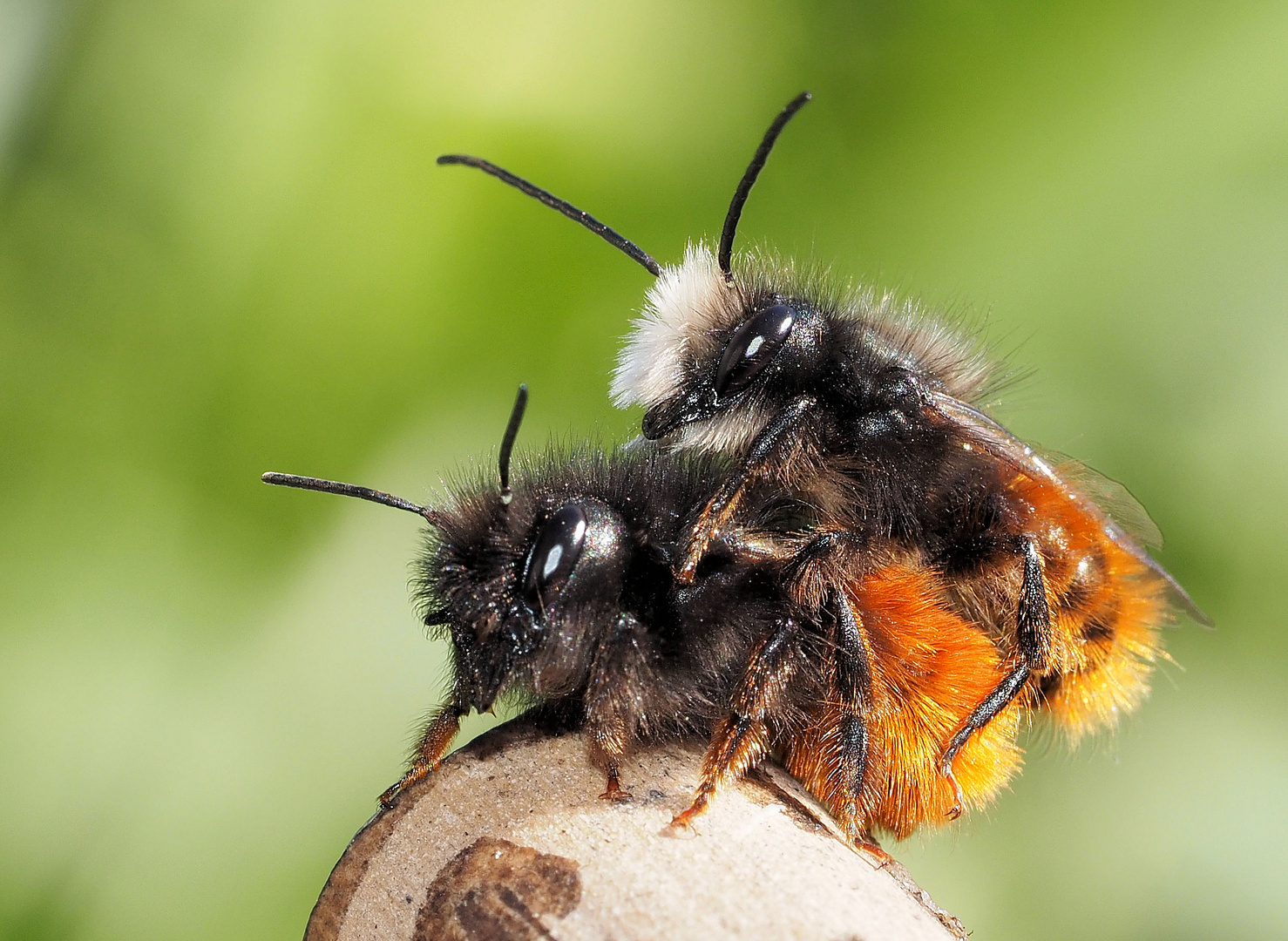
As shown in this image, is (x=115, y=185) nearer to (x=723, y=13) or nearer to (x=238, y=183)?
(x=238, y=183)

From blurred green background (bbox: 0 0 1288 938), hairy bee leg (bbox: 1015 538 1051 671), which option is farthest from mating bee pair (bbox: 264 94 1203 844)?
blurred green background (bbox: 0 0 1288 938)

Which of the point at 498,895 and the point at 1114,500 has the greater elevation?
the point at 1114,500

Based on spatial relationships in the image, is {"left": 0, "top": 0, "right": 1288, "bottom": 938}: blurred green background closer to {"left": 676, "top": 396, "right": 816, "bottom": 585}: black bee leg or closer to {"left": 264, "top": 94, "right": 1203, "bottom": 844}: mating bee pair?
{"left": 264, "top": 94, "right": 1203, "bottom": 844}: mating bee pair

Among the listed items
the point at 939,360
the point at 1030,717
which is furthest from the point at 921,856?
the point at 939,360

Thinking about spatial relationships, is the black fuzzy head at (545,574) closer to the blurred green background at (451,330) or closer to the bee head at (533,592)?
the bee head at (533,592)

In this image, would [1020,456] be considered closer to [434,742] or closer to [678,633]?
[678,633]

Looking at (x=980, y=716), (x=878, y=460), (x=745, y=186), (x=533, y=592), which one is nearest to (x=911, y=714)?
(x=980, y=716)
